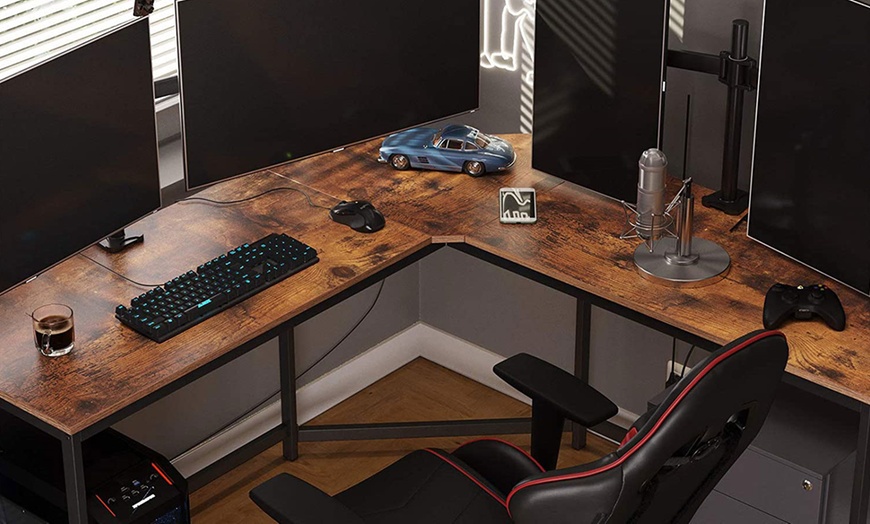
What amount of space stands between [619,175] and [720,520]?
2.51ft

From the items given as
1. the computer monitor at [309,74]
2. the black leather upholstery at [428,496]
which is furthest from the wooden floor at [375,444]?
the computer monitor at [309,74]

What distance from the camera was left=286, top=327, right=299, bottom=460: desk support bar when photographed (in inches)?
130

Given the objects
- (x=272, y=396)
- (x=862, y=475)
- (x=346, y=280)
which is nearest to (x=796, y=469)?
(x=862, y=475)

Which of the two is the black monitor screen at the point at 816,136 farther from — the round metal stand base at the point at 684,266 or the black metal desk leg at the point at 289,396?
the black metal desk leg at the point at 289,396

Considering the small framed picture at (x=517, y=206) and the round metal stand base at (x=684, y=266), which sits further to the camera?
the small framed picture at (x=517, y=206)

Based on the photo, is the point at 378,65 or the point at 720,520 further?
the point at 378,65

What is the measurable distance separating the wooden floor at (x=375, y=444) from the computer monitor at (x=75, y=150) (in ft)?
3.10

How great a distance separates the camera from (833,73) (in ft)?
7.82

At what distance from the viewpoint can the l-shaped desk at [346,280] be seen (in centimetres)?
225

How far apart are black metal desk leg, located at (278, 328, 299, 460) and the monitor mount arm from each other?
3.74 ft

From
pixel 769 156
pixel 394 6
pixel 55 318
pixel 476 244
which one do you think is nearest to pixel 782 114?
pixel 769 156

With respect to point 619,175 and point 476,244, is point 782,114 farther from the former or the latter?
point 476,244

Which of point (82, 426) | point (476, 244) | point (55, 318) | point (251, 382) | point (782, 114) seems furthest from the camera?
point (251, 382)

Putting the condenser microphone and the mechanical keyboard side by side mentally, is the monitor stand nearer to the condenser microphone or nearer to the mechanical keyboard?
the mechanical keyboard
